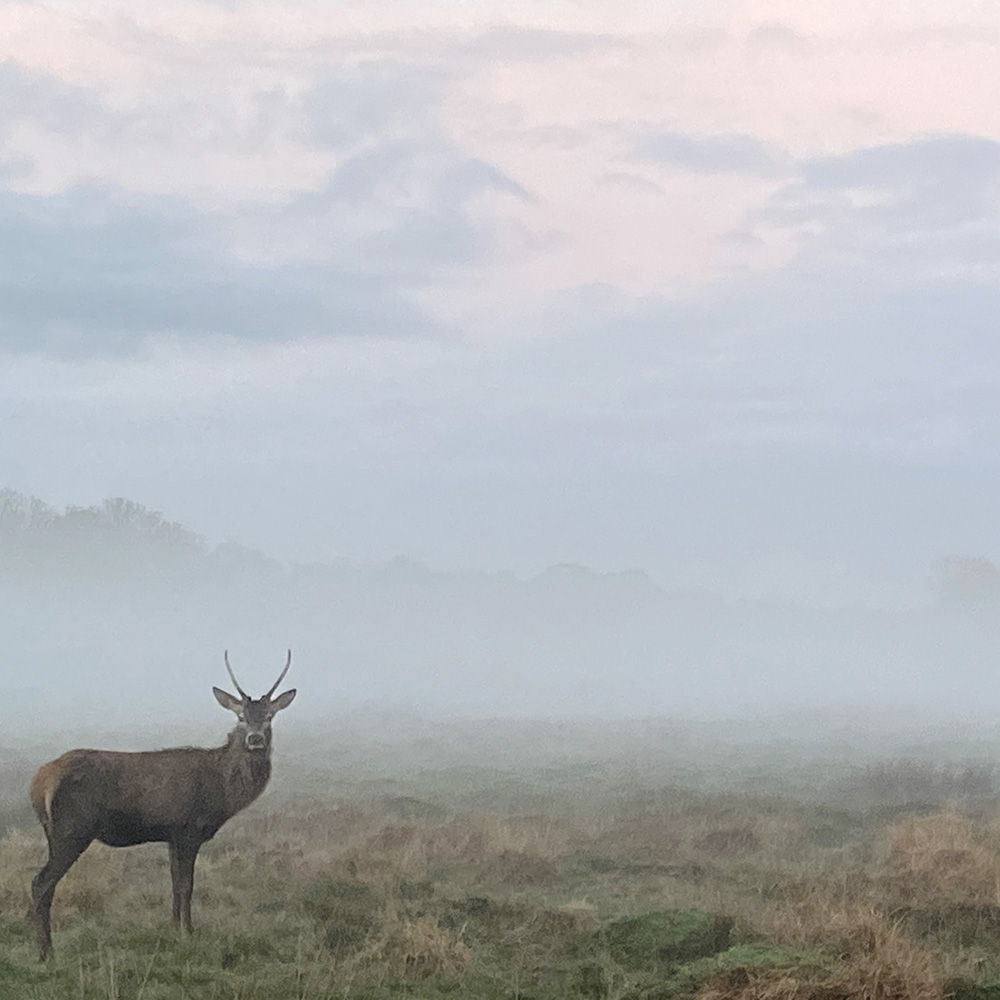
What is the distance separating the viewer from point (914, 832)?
16672 mm

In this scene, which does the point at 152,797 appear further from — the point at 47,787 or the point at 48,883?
the point at 48,883

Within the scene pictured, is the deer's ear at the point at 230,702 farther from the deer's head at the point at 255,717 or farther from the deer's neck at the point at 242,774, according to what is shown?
the deer's neck at the point at 242,774

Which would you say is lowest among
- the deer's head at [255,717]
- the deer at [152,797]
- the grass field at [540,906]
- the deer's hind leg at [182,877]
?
the grass field at [540,906]

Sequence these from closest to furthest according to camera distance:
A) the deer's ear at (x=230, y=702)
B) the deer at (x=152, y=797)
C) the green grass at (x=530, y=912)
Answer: the green grass at (x=530, y=912) < the deer at (x=152, y=797) < the deer's ear at (x=230, y=702)

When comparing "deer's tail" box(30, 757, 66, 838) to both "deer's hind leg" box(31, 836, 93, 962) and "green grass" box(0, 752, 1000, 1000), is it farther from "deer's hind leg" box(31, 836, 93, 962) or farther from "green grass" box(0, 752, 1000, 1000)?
"green grass" box(0, 752, 1000, 1000)

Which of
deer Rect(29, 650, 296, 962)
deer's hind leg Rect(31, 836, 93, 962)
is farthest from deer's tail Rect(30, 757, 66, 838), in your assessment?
deer's hind leg Rect(31, 836, 93, 962)

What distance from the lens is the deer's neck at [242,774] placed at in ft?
44.8

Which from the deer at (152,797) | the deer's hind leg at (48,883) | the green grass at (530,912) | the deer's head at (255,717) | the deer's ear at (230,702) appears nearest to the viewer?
the green grass at (530,912)

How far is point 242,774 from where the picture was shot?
1373 centimetres

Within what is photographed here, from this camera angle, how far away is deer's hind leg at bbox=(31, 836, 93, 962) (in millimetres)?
11820

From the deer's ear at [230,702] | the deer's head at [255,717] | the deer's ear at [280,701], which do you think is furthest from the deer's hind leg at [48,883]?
the deer's ear at [280,701]

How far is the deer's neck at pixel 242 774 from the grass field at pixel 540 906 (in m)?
1.17

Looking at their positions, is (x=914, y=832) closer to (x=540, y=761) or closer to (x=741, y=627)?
(x=540, y=761)

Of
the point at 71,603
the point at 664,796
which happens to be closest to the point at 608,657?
the point at 71,603
